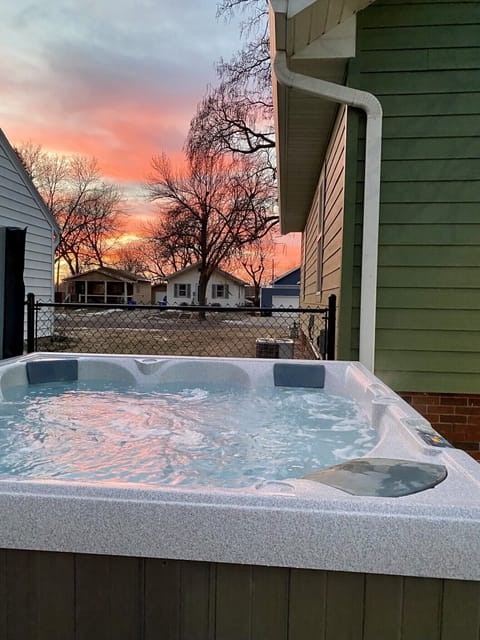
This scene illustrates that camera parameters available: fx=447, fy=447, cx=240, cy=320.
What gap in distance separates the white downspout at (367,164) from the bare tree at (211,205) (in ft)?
36.3

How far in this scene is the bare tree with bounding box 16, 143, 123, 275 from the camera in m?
20.5

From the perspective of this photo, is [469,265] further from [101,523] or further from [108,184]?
[108,184]

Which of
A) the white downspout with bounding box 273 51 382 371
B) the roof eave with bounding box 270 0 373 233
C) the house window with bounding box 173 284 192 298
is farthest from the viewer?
the house window with bounding box 173 284 192 298

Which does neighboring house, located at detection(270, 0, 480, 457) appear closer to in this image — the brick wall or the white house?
the brick wall

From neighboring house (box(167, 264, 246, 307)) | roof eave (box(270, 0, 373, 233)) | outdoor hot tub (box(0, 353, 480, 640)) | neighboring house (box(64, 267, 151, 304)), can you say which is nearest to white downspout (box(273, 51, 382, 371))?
roof eave (box(270, 0, 373, 233))

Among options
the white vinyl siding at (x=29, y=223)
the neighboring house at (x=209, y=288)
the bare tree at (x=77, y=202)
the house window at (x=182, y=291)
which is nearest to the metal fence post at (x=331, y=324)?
the white vinyl siding at (x=29, y=223)

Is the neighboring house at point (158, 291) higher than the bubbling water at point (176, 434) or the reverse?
higher

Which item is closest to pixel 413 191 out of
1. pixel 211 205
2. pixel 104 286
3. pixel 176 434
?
pixel 176 434

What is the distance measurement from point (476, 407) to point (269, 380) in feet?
4.15

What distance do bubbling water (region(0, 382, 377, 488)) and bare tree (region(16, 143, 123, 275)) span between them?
18762 mm

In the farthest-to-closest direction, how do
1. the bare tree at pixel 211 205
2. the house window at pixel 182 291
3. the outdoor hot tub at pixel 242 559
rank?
the house window at pixel 182 291 < the bare tree at pixel 211 205 < the outdoor hot tub at pixel 242 559

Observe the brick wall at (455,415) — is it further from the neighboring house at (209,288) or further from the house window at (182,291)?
the house window at (182,291)

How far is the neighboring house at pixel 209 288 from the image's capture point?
77.5 feet

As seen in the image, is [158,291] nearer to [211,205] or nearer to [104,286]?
[104,286]
